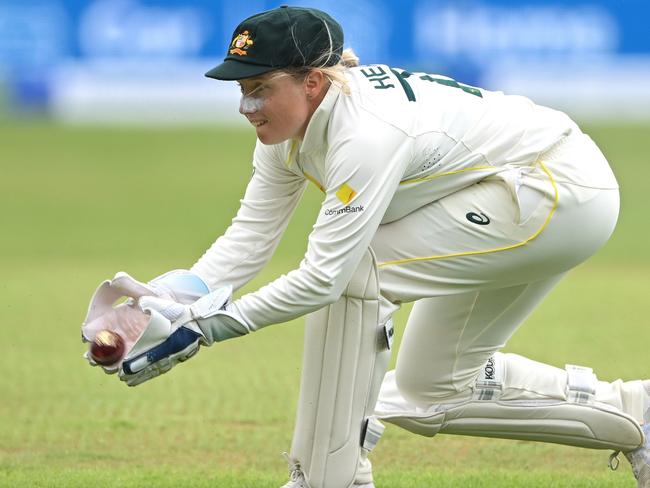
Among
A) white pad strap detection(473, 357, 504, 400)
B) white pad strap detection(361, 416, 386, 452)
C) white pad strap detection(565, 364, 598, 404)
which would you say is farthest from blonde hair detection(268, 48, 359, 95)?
white pad strap detection(565, 364, 598, 404)

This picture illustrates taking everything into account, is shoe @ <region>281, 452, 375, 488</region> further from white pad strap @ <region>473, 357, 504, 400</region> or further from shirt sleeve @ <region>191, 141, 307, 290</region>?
shirt sleeve @ <region>191, 141, 307, 290</region>

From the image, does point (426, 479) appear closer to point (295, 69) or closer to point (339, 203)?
point (339, 203)

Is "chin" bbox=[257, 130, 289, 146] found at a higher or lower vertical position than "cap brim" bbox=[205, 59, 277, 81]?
lower

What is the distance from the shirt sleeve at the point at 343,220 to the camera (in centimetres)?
378

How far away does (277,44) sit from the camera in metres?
3.80

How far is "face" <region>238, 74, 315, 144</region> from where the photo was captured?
12.7ft

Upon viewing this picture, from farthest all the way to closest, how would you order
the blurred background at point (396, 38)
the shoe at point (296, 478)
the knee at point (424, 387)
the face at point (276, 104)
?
the blurred background at point (396, 38) < the knee at point (424, 387) < the shoe at point (296, 478) < the face at point (276, 104)

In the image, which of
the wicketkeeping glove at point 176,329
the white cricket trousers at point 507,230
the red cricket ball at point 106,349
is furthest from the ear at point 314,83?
the red cricket ball at point 106,349

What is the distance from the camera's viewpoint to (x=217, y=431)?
554 centimetres

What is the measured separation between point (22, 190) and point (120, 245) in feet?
15.2

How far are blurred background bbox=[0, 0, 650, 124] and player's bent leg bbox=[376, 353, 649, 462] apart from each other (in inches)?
601

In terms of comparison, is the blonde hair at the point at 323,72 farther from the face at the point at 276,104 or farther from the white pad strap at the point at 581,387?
the white pad strap at the point at 581,387

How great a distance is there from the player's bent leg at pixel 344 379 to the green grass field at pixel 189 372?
51 centimetres

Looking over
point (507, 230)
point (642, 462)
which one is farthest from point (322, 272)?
point (642, 462)
